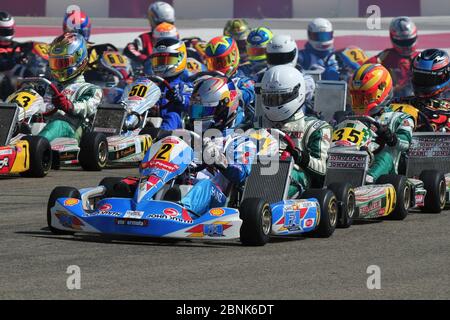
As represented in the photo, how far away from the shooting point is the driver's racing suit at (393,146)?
10.4 meters

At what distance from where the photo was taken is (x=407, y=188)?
390 inches

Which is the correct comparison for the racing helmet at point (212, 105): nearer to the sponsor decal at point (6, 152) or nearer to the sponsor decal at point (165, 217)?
the sponsor decal at point (165, 217)

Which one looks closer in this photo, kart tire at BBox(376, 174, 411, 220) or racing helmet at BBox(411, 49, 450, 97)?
kart tire at BBox(376, 174, 411, 220)

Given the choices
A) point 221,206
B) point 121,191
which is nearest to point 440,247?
point 221,206

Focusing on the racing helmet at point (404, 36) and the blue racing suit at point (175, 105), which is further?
the racing helmet at point (404, 36)

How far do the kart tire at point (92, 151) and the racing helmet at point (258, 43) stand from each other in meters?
5.39

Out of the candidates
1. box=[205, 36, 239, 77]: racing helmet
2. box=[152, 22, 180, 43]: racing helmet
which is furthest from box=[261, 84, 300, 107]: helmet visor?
box=[152, 22, 180, 43]: racing helmet

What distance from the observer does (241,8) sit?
2522 cm

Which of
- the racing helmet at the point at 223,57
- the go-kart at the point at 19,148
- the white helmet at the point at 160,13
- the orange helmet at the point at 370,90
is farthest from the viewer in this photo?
the white helmet at the point at 160,13

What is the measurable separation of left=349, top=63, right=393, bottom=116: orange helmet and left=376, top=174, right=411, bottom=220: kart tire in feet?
3.16

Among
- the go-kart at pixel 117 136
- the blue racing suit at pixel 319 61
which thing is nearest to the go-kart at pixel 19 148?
the go-kart at pixel 117 136

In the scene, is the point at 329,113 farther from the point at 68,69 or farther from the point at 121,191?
the point at 121,191

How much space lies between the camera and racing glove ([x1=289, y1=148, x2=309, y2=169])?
29.3ft

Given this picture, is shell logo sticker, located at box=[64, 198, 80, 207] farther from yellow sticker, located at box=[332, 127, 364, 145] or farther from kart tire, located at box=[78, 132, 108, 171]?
kart tire, located at box=[78, 132, 108, 171]
